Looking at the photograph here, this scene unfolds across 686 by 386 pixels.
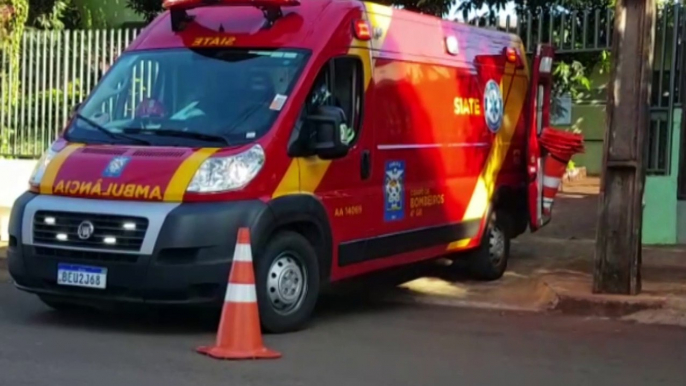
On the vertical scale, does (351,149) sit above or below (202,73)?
below

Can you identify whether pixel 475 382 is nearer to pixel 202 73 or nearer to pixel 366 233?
pixel 366 233

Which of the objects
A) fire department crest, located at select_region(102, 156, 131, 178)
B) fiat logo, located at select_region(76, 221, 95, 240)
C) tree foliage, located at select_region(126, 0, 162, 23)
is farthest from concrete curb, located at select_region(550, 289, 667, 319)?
tree foliage, located at select_region(126, 0, 162, 23)

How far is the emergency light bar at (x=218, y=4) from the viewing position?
8578 mm

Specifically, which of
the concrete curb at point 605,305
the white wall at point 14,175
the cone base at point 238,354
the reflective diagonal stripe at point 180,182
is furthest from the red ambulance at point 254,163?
the white wall at point 14,175

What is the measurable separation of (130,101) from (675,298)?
4898mm

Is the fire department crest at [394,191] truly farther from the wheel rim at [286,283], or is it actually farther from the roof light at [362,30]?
the wheel rim at [286,283]

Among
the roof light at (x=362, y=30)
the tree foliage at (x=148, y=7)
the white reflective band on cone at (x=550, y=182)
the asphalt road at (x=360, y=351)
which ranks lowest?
the asphalt road at (x=360, y=351)

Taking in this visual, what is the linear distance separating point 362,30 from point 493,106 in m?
2.71

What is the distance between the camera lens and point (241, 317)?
23.7 feet

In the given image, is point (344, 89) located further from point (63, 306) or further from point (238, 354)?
point (63, 306)

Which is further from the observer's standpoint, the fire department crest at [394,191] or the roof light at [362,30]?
the fire department crest at [394,191]

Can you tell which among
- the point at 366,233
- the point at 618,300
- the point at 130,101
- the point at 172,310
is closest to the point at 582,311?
the point at 618,300

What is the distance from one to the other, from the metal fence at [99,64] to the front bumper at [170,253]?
22.1ft

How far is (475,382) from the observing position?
6820mm
